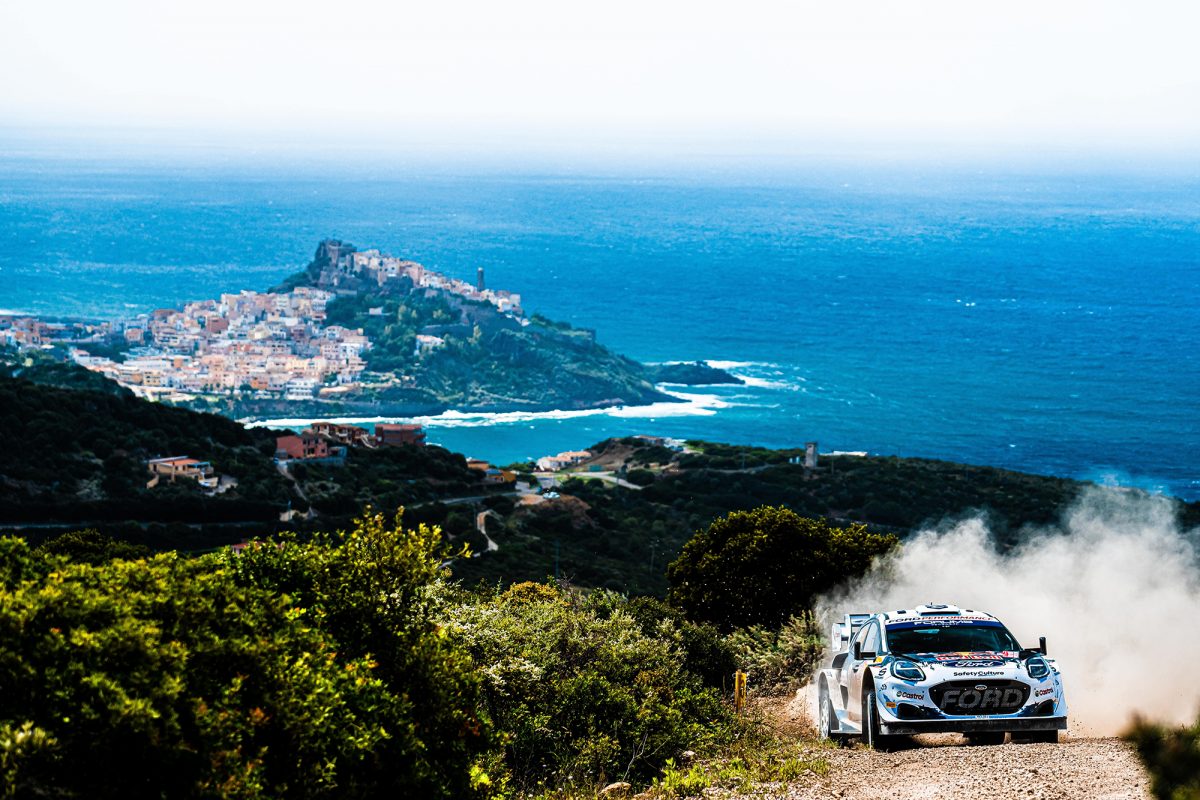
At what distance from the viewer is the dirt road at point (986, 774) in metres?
10.9

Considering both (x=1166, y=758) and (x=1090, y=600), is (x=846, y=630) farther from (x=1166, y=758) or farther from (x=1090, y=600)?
(x=1166, y=758)

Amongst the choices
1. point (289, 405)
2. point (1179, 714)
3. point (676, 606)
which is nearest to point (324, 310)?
point (289, 405)

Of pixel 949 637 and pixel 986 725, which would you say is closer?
pixel 986 725

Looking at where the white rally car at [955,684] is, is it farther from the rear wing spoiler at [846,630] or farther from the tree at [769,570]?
the tree at [769,570]

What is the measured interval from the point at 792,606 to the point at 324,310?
154 m

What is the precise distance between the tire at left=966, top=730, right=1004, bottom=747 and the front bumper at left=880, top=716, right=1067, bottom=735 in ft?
0.89

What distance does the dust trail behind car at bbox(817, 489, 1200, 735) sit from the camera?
49.4ft

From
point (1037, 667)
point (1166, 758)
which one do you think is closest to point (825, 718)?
point (1037, 667)

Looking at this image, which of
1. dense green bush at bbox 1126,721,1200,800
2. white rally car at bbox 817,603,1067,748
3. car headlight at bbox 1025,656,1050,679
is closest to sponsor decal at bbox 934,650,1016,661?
white rally car at bbox 817,603,1067,748

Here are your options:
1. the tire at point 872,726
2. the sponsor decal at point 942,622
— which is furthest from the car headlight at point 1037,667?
the tire at point 872,726

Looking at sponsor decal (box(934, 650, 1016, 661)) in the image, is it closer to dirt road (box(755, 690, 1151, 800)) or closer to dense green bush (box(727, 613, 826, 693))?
dirt road (box(755, 690, 1151, 800))

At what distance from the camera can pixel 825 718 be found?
14.5 m

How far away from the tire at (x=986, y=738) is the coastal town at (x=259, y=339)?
392ft

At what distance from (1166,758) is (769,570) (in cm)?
1883
